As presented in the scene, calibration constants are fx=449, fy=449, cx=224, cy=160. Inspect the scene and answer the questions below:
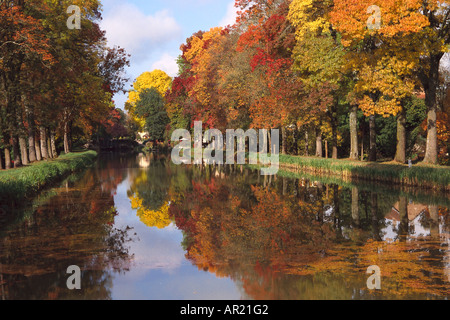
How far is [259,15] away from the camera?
36906mm

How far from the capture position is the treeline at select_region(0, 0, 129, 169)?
77.8 ft

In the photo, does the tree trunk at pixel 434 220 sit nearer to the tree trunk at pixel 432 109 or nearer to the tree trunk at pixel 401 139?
the tree trunk at pixel 432 109

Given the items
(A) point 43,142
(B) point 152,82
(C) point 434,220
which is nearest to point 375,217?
(C) point 434,220

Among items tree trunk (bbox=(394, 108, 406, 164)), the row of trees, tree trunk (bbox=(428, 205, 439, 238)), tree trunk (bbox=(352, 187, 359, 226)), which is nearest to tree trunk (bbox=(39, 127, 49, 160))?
the row of trees

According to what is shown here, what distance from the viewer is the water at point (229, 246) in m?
8.01

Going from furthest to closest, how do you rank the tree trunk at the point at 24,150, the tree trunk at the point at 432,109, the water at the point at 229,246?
the tree trunk at the point at 24,150 → the tree trunk at the point at 432,109 → the water at the point at 229,246

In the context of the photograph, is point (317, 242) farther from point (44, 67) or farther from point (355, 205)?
point (44, 67)

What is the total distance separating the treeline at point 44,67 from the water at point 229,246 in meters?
7.60

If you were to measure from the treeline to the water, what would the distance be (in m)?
7.60

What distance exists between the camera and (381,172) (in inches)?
975

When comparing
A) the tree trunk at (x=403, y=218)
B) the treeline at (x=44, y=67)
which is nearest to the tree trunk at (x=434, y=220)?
the tree trunk at (x=403, y=218)

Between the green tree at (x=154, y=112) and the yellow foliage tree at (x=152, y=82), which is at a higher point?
the yellow foliage tree at (x=152, y=82)
